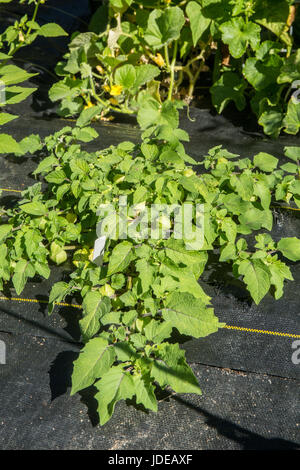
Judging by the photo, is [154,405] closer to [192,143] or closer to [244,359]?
[244,359]

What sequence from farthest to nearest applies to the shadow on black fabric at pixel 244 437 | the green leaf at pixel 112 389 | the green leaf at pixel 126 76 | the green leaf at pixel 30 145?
the green leaf at pixel 126 76, the green leaf at pixel 30 145, the shadow on black fabric at pixel 244 437, the green leaf at pixel 112 389

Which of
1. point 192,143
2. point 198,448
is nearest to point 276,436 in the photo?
point 198,448

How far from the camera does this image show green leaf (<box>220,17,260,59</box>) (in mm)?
2375

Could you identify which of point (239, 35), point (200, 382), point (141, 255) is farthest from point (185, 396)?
point (239, 35)

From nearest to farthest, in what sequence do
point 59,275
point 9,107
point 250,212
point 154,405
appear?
point 154,405 → point 250,212 → point 59,275 → point 9,107

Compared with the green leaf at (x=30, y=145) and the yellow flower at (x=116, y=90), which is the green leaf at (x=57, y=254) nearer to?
the green leaf at (x=30, y=145)

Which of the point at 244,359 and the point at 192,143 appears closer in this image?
the point at 244,359

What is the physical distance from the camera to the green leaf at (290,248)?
1668 millimetres

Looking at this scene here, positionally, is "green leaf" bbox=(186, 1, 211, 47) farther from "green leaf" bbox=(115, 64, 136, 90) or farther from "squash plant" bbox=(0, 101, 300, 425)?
"squash plant" bbox=(0, 101, 300, 425)

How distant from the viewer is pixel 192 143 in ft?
8.06

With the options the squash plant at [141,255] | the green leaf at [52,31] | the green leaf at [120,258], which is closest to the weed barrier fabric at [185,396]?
the squash plant at [141,255]

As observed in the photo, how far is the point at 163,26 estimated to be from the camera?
245cm

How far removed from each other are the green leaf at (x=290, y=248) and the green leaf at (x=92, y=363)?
716 mm

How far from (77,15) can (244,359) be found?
113 inches
